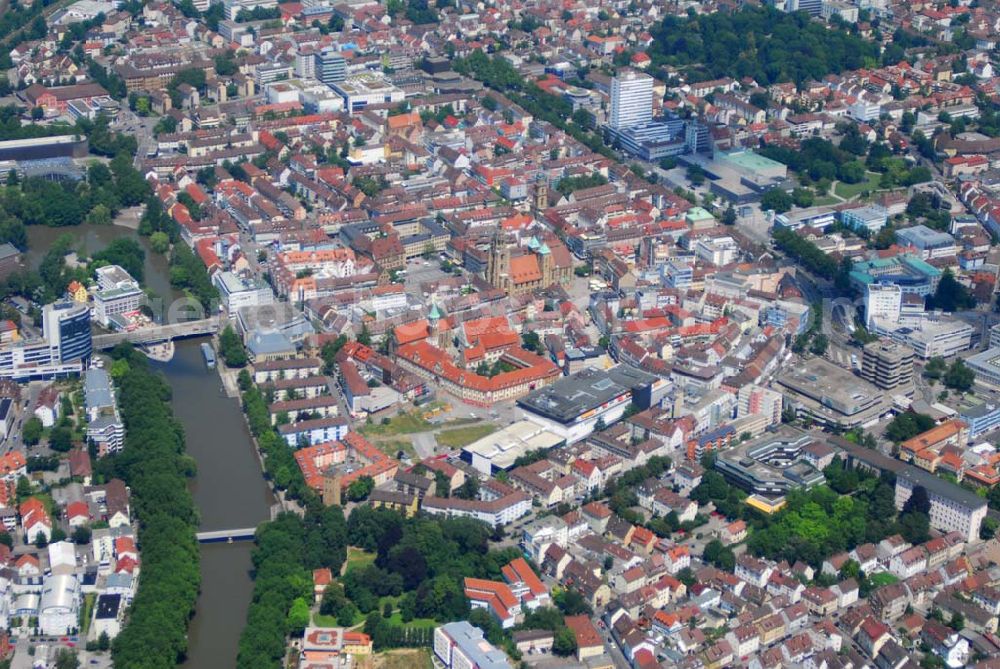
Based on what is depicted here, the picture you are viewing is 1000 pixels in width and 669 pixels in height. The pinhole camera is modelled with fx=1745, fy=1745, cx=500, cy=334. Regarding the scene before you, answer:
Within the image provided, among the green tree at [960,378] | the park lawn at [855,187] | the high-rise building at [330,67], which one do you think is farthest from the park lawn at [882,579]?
the high-rise building at [330,67]

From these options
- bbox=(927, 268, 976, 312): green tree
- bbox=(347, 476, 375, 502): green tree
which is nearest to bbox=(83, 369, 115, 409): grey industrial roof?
Answer: bbox=(347, 476, 375, 502): green tree

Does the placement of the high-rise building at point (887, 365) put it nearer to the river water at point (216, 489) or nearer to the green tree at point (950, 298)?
the green tree at point (950, 298)

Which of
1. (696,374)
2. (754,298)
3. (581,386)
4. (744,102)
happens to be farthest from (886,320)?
(744,102)

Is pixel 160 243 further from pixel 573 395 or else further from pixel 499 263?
pixel 573 395

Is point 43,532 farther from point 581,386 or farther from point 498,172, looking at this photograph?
point 498,172

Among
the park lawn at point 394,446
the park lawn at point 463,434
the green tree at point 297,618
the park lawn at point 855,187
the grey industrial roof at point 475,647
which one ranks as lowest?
the park lawn at point 855,187

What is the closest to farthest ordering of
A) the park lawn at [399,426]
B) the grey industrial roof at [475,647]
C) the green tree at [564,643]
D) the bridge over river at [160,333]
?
the grey industrial roof at [475,647], the green tree at [564,643], the park lawn at [399,426], the bridge over river at [160,333]

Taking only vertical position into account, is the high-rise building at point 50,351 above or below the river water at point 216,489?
above

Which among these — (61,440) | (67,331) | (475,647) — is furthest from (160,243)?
(475,647)

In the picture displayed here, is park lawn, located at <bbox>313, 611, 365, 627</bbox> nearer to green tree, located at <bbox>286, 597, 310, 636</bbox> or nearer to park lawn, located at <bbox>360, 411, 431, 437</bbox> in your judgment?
green tree, located at <bbox>286, 597, 310, 636</bbox>
